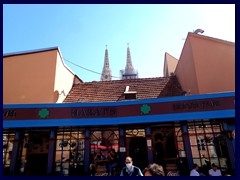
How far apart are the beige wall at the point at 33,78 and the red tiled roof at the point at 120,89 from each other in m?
1.81

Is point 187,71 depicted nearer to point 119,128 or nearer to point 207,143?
point 207,143

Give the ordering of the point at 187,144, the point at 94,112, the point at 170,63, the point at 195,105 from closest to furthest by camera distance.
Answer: the point at 187,144
the point at 195,105
the point at 94,112
the point at 170,63

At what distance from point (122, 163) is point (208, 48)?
8.62 m

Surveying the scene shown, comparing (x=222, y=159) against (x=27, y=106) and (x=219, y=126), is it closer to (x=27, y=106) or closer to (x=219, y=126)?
(x=219, y=126)

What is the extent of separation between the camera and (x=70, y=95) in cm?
1384

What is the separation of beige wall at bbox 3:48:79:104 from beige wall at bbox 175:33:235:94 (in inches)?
338

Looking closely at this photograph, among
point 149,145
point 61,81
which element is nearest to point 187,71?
point 149,145

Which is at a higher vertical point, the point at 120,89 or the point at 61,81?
the point at 61,81

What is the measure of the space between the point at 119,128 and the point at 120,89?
4824 millimetres

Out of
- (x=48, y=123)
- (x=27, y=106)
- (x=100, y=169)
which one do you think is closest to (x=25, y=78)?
(x=27, y=106)

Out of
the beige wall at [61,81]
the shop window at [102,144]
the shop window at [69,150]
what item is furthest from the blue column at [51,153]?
the beige wall at [61,81]

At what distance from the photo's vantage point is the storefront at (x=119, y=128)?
29.7 feet

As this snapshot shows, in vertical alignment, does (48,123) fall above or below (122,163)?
above

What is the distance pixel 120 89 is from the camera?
1409cm
